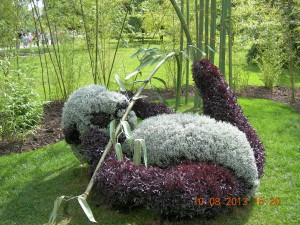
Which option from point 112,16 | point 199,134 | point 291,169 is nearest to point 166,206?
point 199,134

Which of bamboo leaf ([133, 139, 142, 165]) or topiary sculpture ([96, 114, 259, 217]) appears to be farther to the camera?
bamboo leaf ([133, 139, 142, 165])

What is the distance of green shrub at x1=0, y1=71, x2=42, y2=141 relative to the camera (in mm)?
4988

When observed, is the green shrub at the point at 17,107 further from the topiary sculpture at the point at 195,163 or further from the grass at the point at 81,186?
the topiary sculpture at the point at 195,163

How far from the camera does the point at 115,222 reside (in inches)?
121

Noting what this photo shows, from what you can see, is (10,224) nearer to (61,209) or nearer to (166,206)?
(61,209)

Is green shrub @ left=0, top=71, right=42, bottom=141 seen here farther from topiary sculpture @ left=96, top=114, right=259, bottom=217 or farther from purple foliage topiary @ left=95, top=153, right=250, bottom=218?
purple foliage topiary @ left=95, top=153, right=250, bottom=218

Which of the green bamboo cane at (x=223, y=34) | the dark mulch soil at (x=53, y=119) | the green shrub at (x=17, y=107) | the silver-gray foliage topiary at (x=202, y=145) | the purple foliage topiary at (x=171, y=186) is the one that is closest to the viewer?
the purple foliage topiary at (x=171, y=186)

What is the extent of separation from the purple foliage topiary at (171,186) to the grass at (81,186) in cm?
22

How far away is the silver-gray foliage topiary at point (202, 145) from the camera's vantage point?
313 centimetres

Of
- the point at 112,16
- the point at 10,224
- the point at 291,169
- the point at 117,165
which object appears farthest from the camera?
the point at 112,16

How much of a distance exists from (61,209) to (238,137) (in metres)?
1.64
